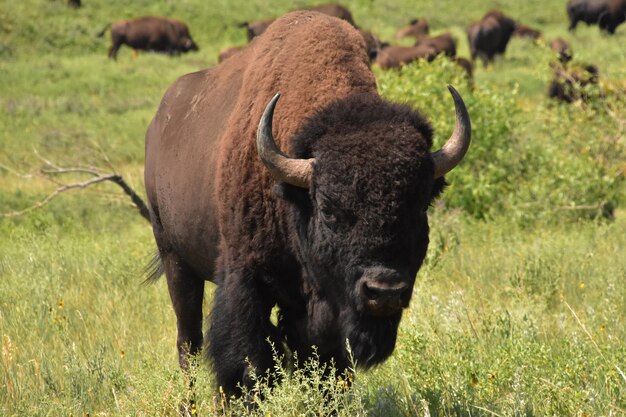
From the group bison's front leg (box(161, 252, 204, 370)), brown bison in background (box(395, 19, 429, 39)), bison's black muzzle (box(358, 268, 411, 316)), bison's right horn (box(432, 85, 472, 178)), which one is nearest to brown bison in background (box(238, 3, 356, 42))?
brown bison in background (box(395, 19, 429, 39))

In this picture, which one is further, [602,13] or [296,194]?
[602,13]

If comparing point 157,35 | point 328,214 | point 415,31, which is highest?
point 328,214

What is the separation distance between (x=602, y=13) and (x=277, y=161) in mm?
35495

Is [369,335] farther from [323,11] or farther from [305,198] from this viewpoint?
[323,11]

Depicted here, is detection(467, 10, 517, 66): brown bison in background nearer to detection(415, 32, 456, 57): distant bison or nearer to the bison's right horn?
detection(415, 32, 456, 57): distant bison

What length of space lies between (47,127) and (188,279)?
14.3 m

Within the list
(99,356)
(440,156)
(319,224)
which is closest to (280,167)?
(319,224)

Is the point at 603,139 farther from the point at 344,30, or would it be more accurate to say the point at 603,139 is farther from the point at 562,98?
the point at 562,98

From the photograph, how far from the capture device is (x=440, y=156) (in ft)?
14.5

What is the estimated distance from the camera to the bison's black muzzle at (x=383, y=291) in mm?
3947

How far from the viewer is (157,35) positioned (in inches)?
1425

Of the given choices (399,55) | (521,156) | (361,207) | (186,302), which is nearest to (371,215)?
(361,207)

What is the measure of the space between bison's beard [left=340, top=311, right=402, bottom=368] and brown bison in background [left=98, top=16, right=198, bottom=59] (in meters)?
31.8

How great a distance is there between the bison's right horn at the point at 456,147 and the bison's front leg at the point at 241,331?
1.05 metres
